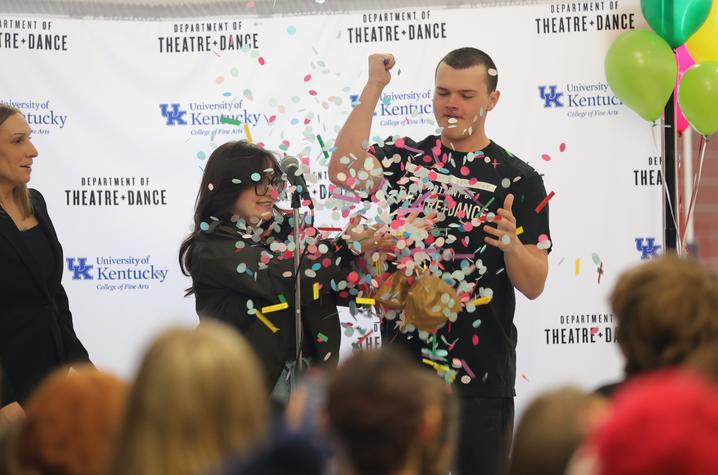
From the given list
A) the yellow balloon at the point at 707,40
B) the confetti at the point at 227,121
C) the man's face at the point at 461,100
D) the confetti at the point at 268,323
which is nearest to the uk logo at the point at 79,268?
the confetti at the point at 227,121

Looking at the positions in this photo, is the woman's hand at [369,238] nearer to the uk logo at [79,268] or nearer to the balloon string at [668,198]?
the balloon string at [668,198]

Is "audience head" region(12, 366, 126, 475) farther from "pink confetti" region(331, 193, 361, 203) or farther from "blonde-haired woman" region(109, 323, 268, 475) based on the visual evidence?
"pink confetti" region(331, 193, 361, 203)

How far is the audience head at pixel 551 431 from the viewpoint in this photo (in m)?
1.87

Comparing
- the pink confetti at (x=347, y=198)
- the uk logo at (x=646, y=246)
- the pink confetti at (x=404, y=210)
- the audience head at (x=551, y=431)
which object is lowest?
the audience head at (x=551, y=431)

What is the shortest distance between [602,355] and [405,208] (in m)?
1.50

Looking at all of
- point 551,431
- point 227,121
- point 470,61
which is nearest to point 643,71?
point 470,61

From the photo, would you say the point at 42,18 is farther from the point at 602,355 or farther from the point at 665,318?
the point at 665,318

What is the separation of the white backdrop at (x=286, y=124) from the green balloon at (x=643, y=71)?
215 millimetres

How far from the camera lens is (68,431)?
6.43 feet

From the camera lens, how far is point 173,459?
1.74 metres

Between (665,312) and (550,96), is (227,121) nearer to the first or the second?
(550,96)

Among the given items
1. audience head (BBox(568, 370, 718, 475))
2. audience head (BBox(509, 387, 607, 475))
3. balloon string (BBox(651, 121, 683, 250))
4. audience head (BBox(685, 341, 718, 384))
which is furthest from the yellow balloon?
audience head (BBox(568, 370, 718, 475))

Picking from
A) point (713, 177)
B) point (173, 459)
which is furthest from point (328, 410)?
point (713, 177)

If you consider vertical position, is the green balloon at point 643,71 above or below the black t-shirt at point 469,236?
above
